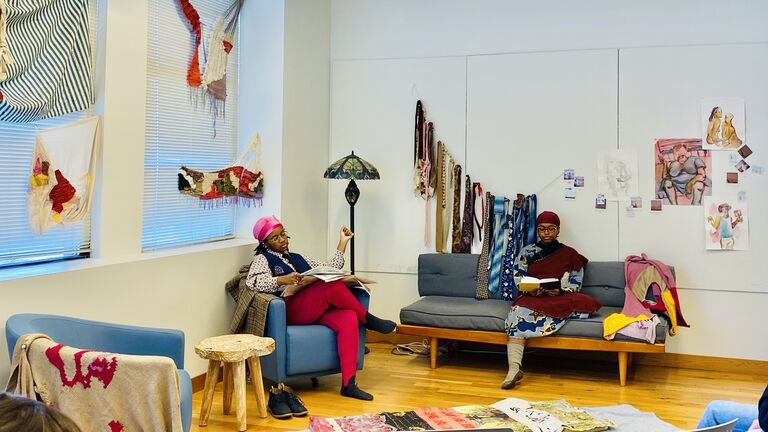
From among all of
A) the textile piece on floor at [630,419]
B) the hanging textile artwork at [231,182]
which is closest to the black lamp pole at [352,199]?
the hanging textile artwork at [231,182]

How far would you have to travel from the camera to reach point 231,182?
222 inches

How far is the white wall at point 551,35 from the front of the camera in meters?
5.68

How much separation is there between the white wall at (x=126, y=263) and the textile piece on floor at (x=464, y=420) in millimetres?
1127

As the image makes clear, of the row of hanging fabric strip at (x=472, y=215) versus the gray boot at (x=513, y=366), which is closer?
the gray boot at (x=513, y=366)

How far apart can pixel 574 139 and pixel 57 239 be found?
371cm

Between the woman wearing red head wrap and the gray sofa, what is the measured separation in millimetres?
86

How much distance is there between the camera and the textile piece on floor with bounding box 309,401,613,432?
414 cm

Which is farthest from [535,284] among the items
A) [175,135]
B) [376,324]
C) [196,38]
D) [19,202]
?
[19,202]

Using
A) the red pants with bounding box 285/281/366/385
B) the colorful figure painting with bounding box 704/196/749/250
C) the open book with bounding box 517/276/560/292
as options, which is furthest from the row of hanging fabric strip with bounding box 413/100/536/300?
the red pants with bounding box 285/281/366/385

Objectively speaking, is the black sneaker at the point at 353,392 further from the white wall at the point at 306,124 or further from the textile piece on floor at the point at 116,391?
the textile piece on floor at the point at 116,391

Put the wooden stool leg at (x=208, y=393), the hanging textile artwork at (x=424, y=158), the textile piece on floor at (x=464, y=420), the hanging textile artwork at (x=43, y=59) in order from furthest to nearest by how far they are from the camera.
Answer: the hanging textile artwork at (x=424, y=158)
the wooden stool leg at (x=208, y=393)
the textile piece on floor at (x=464, y=420)
the hanging textile artwork at (x=43, y=59)

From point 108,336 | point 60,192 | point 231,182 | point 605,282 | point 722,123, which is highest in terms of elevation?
point 722,123

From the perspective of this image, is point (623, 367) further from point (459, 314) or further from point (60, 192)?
point (60, 192)

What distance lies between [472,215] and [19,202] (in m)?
3.40
